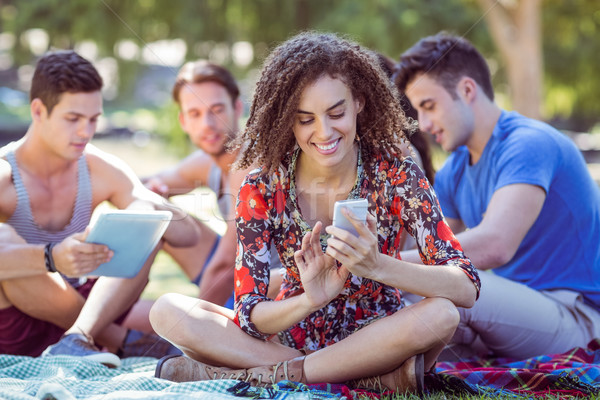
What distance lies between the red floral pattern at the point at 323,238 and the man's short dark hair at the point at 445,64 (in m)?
1.18

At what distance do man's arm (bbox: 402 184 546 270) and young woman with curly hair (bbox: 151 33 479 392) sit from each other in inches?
21.2

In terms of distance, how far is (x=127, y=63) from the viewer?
10.5m

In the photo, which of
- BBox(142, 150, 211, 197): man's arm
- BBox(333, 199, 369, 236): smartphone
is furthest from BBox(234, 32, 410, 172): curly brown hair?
BBox(142, 150, 211, 197): man's arm

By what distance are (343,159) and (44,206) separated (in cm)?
168

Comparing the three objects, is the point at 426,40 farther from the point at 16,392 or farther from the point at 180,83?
the point at 16,392

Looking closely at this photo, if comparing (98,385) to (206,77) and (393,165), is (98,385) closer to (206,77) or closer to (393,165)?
(393,165)

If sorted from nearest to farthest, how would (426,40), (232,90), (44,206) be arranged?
(44,206) < (426,40) < (232,90)

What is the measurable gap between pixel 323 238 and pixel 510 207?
1009 millimetres

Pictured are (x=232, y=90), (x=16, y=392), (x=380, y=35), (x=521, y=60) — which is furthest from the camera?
(x=521, y=60)

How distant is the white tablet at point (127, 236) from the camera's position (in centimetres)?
293

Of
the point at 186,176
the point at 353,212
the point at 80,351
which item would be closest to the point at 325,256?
the point at 353,212

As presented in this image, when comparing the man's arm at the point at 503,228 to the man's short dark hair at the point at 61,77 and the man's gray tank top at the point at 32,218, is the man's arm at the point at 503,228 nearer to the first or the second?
the man's gray tank top at the point at 32,218

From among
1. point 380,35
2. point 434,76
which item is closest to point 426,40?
point 434,76

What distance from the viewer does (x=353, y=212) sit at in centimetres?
229
